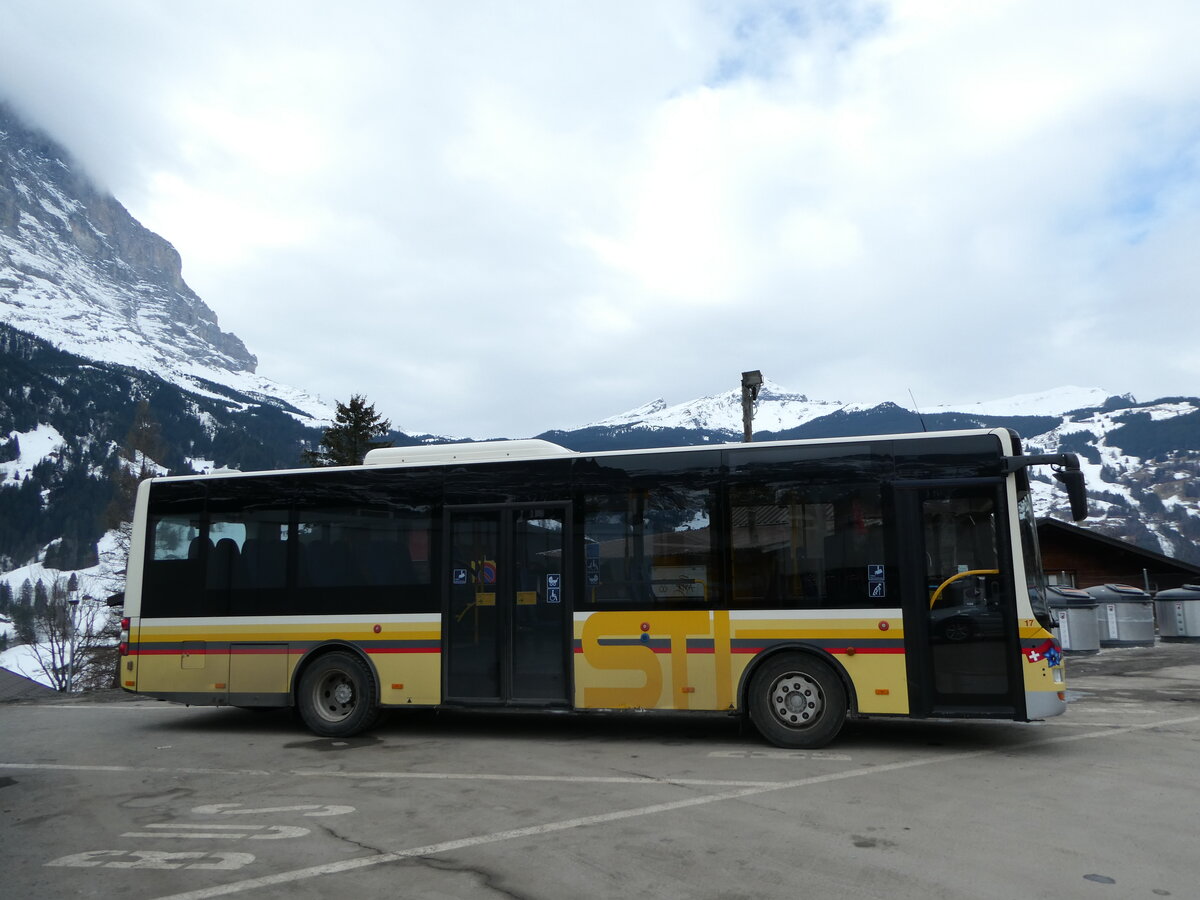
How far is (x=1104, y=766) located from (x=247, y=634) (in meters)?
8.71

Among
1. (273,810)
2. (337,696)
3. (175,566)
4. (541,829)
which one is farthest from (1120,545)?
(273,810)

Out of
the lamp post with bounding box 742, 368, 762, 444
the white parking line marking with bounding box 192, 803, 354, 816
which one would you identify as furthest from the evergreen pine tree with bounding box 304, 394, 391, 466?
the white parking line marking with bounding box 192, 803, 354, 816

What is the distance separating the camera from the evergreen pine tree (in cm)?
4281

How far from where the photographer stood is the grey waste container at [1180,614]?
75.4 ft

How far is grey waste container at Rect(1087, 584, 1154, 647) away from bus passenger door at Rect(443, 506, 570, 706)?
58.4ft

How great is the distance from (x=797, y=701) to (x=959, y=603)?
177cm

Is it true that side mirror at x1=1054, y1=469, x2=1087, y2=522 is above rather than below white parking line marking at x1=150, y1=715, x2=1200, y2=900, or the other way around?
above

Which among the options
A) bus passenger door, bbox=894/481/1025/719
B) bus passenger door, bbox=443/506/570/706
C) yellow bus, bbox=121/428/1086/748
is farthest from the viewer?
bus passenger door, bbox=443/506/570/706

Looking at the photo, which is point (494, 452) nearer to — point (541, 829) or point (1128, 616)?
point (541, 829)

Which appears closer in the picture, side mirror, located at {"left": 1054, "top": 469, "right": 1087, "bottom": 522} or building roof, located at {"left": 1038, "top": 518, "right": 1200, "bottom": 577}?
side mirror, located at {"left": 1054, "top": 469, "right": 1087, "bottom": 522}

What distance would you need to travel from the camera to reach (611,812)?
6.43 meters

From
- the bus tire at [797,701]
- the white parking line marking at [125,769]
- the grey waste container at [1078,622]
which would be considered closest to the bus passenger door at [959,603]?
the bus tire at [797,701]

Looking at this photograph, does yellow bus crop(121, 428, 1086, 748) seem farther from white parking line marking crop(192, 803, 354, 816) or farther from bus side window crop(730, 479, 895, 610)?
white parking line marking crop(192, 803, 354, 816)

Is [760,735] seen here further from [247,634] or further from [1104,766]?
[247,634]
